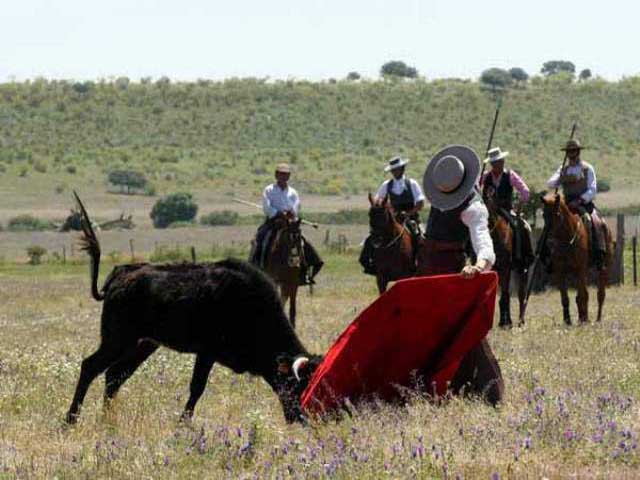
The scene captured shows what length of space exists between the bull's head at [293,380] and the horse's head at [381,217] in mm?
10939

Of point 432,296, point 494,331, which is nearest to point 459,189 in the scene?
point 432,296

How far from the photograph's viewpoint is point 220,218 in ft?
214

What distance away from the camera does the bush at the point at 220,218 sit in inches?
2544

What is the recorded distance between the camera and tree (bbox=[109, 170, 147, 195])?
79.6 metres

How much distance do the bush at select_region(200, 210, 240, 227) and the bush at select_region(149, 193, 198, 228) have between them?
1093 millimetres

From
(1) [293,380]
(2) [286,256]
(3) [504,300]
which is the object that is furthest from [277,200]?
(1) [293,380]

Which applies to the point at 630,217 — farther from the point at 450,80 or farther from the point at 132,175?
the point at 450,80

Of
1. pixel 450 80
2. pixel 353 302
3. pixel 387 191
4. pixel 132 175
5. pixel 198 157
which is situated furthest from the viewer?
pixel 450 80

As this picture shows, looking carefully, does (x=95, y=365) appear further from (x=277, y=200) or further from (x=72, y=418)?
(x=277, y=200)

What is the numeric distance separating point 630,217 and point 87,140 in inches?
1712

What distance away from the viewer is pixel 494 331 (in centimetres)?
1956

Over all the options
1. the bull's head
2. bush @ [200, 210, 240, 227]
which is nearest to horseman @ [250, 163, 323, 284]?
the bull's head

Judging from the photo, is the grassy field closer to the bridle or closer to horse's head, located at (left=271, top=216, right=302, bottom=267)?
the bridle

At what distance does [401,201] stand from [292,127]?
250 ft
